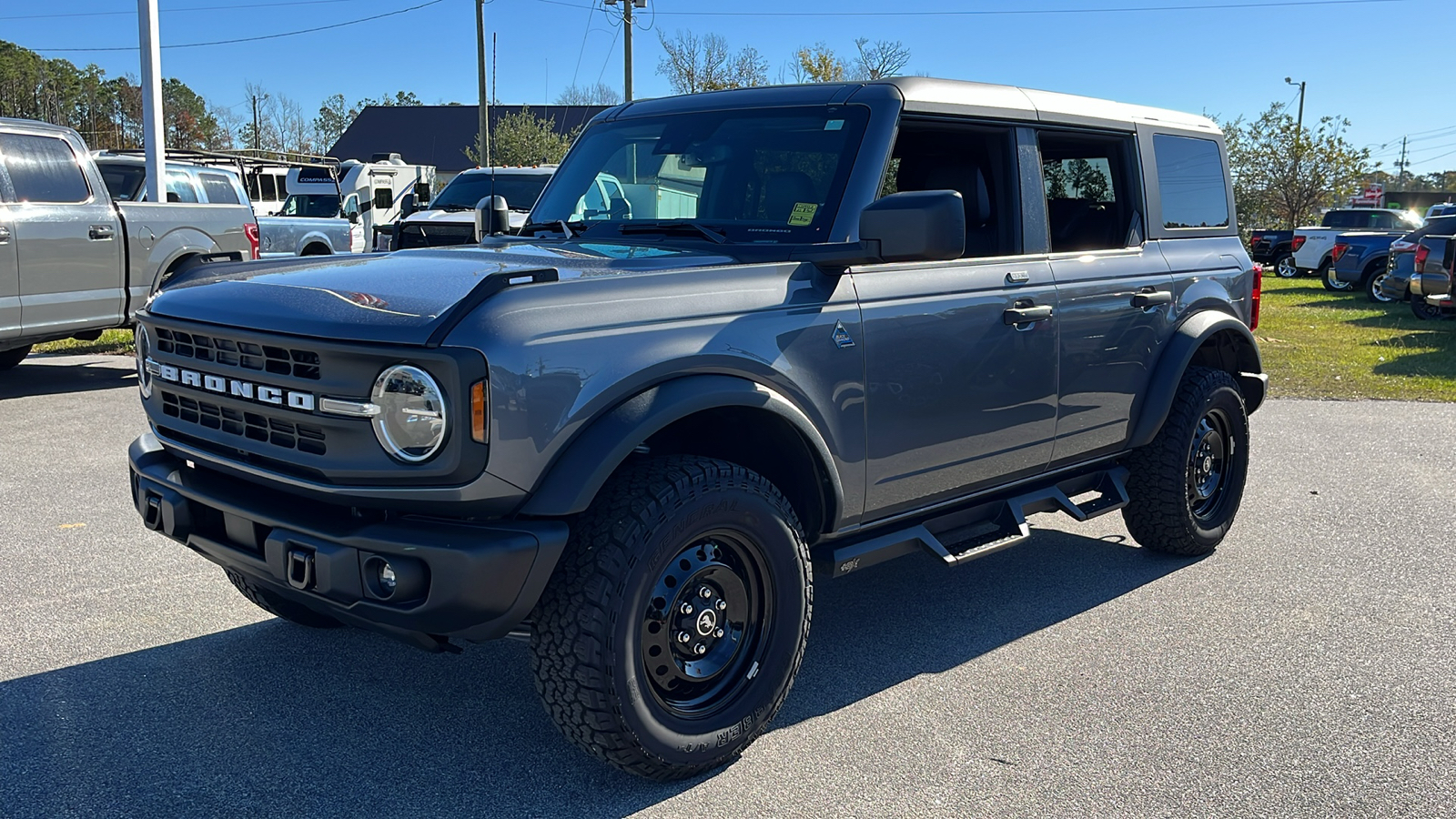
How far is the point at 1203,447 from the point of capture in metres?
5.47

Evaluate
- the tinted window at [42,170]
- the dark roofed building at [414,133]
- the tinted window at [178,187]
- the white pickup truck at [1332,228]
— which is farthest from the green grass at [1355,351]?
the dark roofed building at [414,133]

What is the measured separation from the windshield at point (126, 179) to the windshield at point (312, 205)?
1084cm

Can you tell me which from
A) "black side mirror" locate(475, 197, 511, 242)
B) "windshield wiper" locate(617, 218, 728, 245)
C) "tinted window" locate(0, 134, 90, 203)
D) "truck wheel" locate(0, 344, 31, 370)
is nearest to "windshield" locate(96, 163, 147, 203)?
"truck wheel" locate(0, 344, 31, 370)

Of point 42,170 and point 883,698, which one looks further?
point 42,170

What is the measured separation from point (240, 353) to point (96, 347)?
10.7m

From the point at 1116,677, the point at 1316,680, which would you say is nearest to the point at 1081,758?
the point at 1116,677

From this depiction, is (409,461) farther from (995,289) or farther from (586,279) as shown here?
(995,289)

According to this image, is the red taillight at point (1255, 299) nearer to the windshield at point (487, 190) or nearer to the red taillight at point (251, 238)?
the red taillight at point (251, 238)

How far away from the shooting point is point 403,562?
2.86 m

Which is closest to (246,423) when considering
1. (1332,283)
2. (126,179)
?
(126,179)

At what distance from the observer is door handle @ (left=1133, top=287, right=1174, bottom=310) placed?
16.0 ft

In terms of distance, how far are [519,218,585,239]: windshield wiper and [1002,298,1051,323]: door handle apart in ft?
5.30

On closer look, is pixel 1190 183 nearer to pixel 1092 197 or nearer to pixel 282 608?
pixel 1092 197

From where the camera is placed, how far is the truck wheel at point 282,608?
4105 mm
